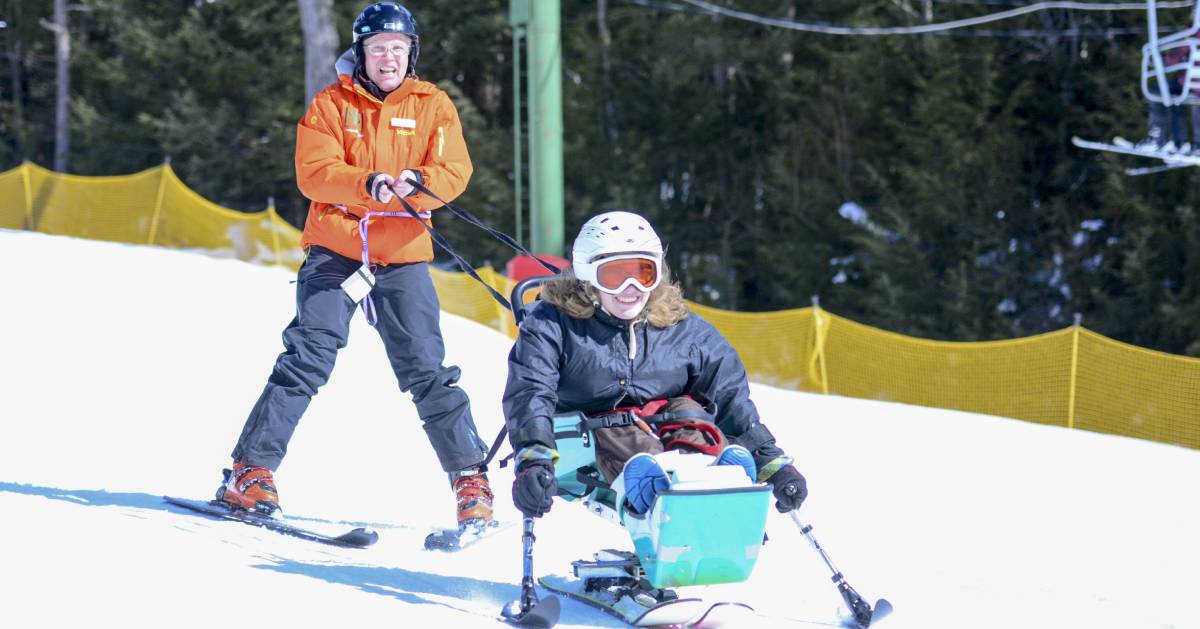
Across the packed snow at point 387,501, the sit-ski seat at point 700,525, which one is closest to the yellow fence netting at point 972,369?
the packed snow at point 387,501

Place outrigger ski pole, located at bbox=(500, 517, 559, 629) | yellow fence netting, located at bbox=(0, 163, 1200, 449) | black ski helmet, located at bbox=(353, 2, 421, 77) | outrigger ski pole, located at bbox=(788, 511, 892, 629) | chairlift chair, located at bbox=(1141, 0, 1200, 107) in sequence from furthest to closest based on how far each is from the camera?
chairlift chair, located at bbox=(1141, 0, 1200, 107), yellow fence netting, located at bbox=(0, 163, 1200, 449), black ski helmet, located at bbox=(353, 2, 421, 77), outrigger ski pole, located at bbox=(788, 511, 892, 629), outrigger ski pole, located at bbox=(500, 517, 559, 629)

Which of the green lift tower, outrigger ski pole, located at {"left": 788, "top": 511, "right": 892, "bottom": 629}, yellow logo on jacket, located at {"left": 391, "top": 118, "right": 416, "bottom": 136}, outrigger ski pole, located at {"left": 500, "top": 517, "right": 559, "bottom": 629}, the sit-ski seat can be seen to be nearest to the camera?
the sit-ski seat

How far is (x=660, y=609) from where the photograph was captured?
391 cm

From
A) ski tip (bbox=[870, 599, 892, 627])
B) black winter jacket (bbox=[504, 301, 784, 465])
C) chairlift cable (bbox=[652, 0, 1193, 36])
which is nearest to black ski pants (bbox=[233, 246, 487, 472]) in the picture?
black winter jacket (bbox=[504, 301, 784, 465])

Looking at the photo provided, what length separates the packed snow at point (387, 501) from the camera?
160 inches

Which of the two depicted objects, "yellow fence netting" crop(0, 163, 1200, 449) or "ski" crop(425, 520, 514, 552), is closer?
"ski" crop(425, 520, 514, 552)

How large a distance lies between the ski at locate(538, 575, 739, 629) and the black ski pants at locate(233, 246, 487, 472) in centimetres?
105

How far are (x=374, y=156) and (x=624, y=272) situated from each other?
143 centimetres

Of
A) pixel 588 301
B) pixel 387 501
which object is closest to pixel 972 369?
pixel 387 501

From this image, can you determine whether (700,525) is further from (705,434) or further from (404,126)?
(404,126)

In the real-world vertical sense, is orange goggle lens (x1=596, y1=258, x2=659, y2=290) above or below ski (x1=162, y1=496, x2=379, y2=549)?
above

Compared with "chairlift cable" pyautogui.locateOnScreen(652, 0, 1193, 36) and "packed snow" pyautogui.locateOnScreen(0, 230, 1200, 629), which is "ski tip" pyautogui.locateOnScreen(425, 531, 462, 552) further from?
"chairlift cable" pyautogui.locateOnScreen(652, 0, 1193, 36)

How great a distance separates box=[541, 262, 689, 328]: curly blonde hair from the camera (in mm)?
4238

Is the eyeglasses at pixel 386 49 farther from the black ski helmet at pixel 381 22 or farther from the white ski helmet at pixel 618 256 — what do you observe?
the white ski helmet at pixel 618 256
